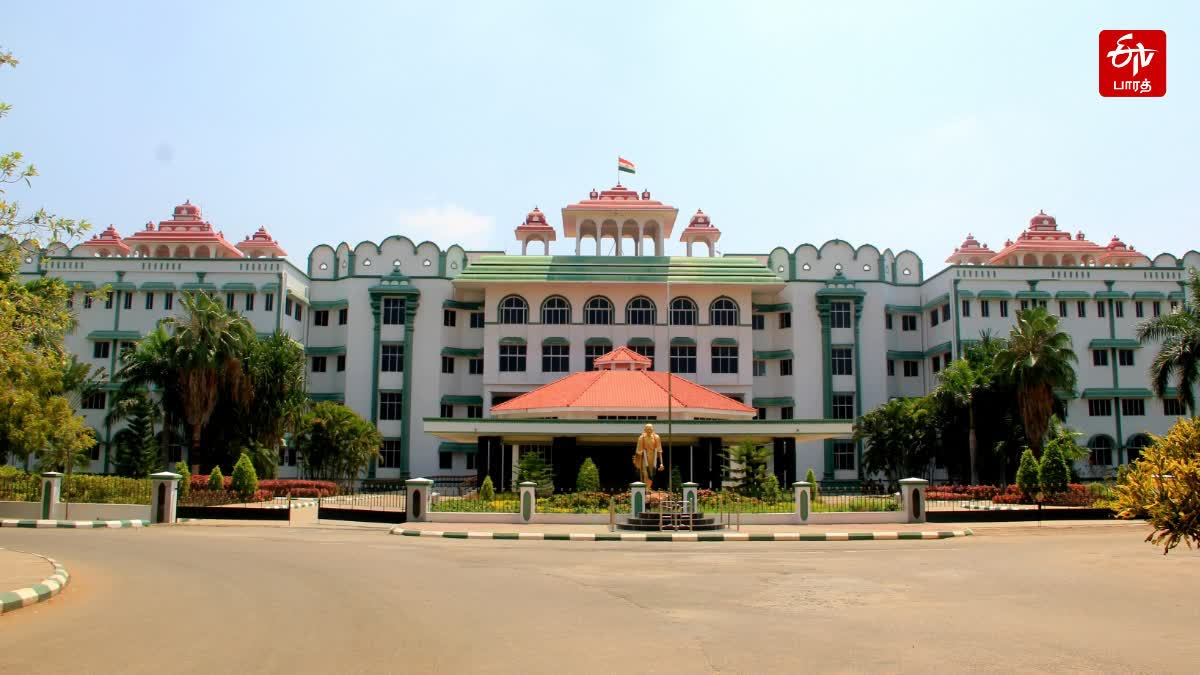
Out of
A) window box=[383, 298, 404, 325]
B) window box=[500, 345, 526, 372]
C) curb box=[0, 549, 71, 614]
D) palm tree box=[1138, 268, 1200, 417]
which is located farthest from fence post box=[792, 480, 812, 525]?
window box=[383, 298, 404, 325]

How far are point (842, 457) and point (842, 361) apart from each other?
5597 mm

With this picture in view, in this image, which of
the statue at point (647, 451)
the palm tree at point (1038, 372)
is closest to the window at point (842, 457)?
the palm tree at point (1038, 372)

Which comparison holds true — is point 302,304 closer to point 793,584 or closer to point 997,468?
point 997,468

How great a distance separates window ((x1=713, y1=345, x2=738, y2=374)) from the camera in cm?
5631

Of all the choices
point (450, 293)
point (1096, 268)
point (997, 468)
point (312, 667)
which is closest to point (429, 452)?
point (450, 293)

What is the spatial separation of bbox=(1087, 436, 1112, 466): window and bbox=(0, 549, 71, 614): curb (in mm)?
53499

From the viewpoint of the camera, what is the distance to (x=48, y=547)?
2114 cm

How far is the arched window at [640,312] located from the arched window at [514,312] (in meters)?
5.80

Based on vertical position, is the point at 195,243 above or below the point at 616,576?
above

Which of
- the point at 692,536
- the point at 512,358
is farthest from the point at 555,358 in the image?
the point at 692,536

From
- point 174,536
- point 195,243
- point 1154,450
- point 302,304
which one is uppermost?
point 195,243

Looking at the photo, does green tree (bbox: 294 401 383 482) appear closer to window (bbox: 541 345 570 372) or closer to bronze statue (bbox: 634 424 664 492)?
window (bbox: 541 345 570 372)

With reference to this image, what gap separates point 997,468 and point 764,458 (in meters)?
16.3

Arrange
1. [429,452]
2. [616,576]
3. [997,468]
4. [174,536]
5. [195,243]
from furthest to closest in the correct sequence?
[195,243] → [429,452] → [997,468] → [174,536] → [616,576]
